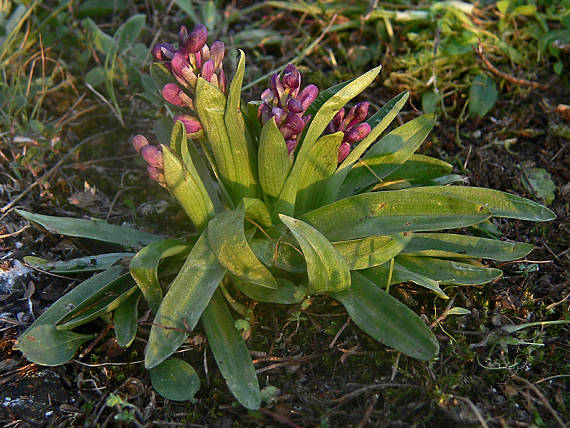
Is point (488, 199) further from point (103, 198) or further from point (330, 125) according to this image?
point (103, 198)

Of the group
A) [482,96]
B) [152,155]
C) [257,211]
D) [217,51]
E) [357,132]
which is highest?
[217,51]

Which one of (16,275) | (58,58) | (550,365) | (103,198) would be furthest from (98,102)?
(550,365)

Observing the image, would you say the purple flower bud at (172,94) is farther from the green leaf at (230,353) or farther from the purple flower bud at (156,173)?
the green leaf at (230,353)

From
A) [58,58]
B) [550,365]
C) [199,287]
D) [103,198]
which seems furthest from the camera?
[58,58]

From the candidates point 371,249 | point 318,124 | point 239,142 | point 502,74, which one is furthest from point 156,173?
point 502,74

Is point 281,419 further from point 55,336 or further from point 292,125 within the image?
point 292,125

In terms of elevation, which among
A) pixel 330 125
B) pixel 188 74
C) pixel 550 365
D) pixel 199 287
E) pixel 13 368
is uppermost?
pixel 188 74

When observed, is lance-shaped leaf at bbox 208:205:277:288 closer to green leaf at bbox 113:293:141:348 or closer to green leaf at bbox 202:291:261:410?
green leaf at bbox 202:291:261:410
